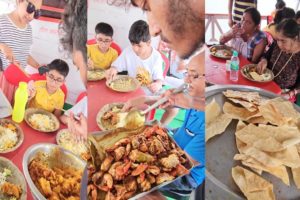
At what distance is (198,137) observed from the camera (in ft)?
5.67

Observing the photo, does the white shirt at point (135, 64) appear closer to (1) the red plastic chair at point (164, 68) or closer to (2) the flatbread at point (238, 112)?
(1) the red plastic chair at point (164, 68)

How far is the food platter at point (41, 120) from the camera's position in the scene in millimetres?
2059

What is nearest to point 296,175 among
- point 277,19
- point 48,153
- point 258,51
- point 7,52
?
point 258,51

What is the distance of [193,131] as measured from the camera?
173 centimetres

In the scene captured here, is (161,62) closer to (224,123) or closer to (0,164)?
(224,123)

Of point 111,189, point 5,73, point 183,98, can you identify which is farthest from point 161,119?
point 5,73

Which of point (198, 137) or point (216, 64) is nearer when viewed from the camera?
point (198, 137)

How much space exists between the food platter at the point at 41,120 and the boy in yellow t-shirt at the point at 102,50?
47cm

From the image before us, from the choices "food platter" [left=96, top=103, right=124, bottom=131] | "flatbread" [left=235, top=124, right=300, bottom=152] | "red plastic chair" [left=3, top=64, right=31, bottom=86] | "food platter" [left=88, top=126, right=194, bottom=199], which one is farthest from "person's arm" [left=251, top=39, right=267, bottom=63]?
"red plastic chair" [left=3, top=64, right=31, bottom=86]

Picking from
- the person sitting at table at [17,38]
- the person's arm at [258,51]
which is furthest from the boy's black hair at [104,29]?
the person's arm at [258,51]

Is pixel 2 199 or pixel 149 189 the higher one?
pixel 149 189

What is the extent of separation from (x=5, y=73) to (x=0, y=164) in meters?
0.51

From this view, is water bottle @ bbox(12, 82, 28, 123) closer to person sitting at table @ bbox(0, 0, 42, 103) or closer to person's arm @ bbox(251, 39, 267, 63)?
person sitting at table @ bbox(0, 0, 42, 103)

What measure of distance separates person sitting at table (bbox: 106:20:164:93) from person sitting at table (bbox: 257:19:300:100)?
2.81ft
